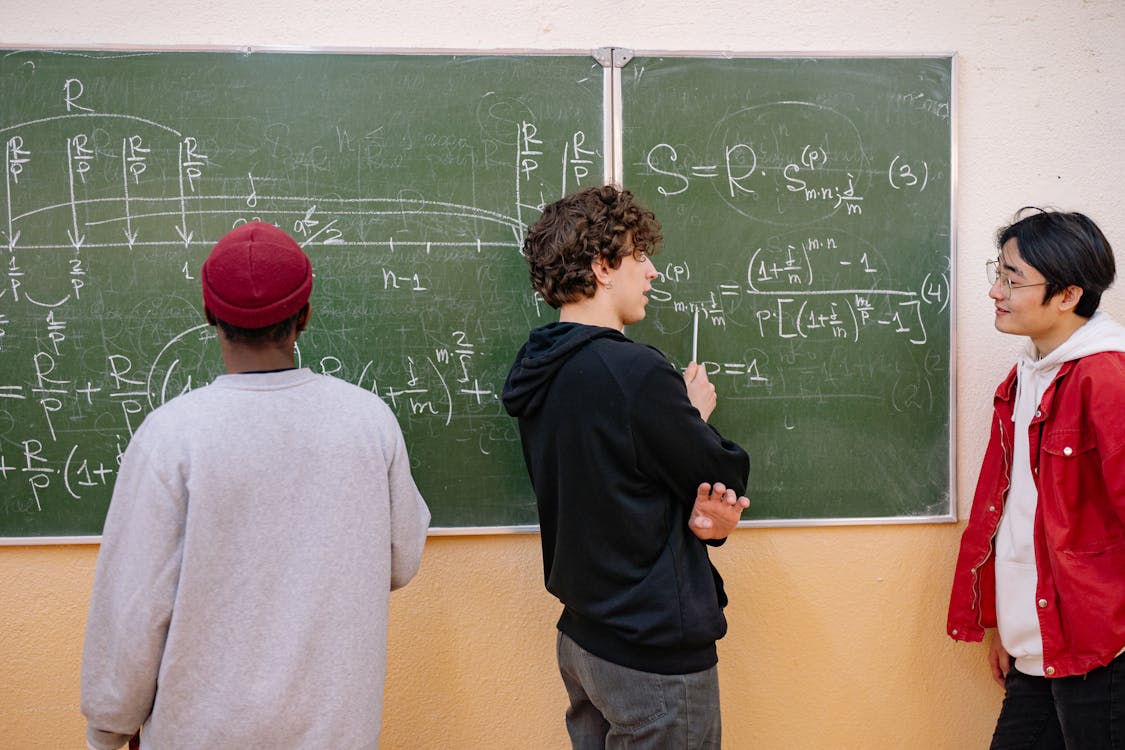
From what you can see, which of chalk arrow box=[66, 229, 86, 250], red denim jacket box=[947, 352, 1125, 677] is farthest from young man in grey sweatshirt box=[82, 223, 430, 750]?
red denim jacket box=[947, 352, 1125, 677]

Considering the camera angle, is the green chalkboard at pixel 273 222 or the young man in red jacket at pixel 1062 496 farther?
the green chalkboard at pixel 273 222

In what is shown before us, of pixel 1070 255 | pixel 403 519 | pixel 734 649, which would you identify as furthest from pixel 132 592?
pixel 1070 255

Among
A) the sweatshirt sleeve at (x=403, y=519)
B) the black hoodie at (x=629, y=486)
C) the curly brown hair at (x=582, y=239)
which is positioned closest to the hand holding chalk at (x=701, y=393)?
the black hoodie at (x=629, y=486)

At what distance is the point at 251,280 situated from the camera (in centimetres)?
131

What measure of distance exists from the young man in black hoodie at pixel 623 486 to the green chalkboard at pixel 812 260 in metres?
0.58

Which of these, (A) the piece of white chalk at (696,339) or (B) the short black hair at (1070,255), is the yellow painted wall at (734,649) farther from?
(B) the short black hair at (1070,255)

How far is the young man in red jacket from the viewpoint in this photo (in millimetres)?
1835

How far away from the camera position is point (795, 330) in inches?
90.3

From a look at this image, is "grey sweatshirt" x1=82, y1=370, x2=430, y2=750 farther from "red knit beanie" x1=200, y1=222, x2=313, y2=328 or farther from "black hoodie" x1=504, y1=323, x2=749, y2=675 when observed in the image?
"black hoodie" x1=504, y1=323, x2=749, y2=675

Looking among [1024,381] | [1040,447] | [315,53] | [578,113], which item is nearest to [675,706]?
[1040,447]

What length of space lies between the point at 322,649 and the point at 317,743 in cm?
17

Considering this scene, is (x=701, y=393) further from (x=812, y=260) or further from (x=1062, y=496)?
(x=1062, y=496)

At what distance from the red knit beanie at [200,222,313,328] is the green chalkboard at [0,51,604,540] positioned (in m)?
0.86

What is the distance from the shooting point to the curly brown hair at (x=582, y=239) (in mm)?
1689
